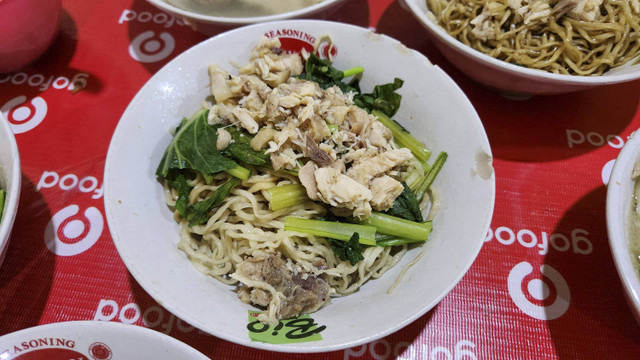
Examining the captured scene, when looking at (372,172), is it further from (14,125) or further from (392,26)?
(14,125)

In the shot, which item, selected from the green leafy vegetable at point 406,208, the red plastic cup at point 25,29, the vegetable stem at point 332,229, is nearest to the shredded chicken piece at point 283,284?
the vegetable stem at point 332,229

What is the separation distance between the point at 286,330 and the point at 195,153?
831mm

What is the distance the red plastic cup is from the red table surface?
14 centimetres

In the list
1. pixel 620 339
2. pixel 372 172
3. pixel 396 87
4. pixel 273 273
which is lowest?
pixel 620 339

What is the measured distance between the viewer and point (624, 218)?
1.54 metres

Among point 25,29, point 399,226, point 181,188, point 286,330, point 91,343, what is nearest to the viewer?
point 91,343

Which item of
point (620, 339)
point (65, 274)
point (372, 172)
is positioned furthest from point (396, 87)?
point (65, 274)

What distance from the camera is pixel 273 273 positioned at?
169 centimetres

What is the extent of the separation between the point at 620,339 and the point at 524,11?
159cm

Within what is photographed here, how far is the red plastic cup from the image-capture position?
210 centimetres

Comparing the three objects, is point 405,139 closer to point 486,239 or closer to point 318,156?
point 318,156

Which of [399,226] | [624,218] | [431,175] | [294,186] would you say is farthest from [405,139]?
[624,218]

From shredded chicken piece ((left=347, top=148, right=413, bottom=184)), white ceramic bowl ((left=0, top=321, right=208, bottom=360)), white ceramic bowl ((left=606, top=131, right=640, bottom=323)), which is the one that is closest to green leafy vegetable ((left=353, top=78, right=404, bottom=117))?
shredded chicken piece ((left=347, top=148, right=413, bottom=184))

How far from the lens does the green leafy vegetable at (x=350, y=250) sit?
1.69 m
